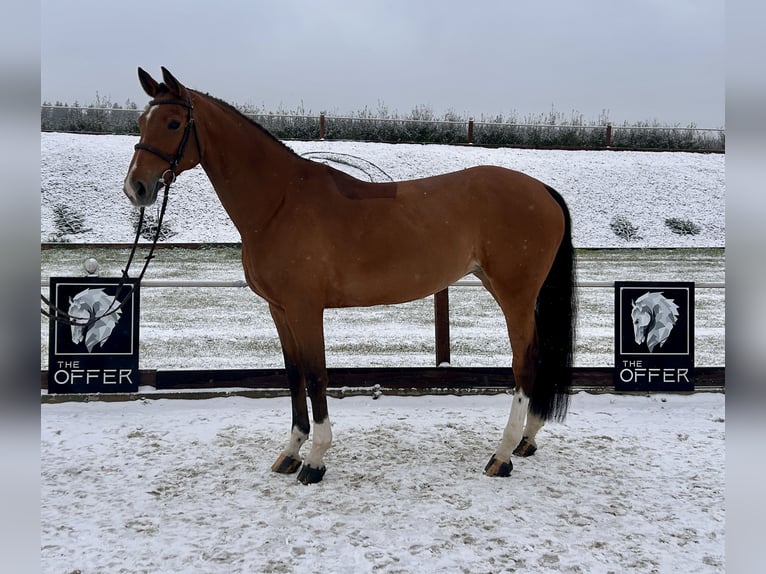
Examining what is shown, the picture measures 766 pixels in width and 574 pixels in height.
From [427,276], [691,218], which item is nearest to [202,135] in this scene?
[427,276]

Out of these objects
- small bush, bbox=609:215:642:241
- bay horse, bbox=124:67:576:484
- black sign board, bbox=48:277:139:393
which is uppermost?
small bush, bbox=609:215:642:241

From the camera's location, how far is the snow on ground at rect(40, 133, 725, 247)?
15.1 metres

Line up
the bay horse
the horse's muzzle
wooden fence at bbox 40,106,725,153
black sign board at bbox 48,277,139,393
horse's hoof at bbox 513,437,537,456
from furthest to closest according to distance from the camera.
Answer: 1. wooden fence at bbox 40,106,725,153
2. black sign board at bbox 48,277,139,393
3. horse's hoof at bbox 513,437,537,456
4. the bay horse
5. the horse's muzzle

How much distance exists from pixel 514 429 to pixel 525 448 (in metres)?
0.31

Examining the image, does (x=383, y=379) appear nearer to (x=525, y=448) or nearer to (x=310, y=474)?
(x=525, y=448)

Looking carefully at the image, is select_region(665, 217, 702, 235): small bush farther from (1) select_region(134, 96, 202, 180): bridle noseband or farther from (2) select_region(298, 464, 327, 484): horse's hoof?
(1) select_region(134, 96, 202, 180): bridle noseband

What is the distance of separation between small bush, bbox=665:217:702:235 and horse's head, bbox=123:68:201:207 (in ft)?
54.5

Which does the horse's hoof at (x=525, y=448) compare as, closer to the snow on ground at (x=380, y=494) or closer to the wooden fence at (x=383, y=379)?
the snow on ground at (x=380, y=494)

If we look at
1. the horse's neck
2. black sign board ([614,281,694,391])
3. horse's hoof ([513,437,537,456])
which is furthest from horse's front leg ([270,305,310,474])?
black sign board ([614,281,694,391])

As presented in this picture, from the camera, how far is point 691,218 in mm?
17000

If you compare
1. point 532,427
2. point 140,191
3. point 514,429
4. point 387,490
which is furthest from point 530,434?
point 140,191
